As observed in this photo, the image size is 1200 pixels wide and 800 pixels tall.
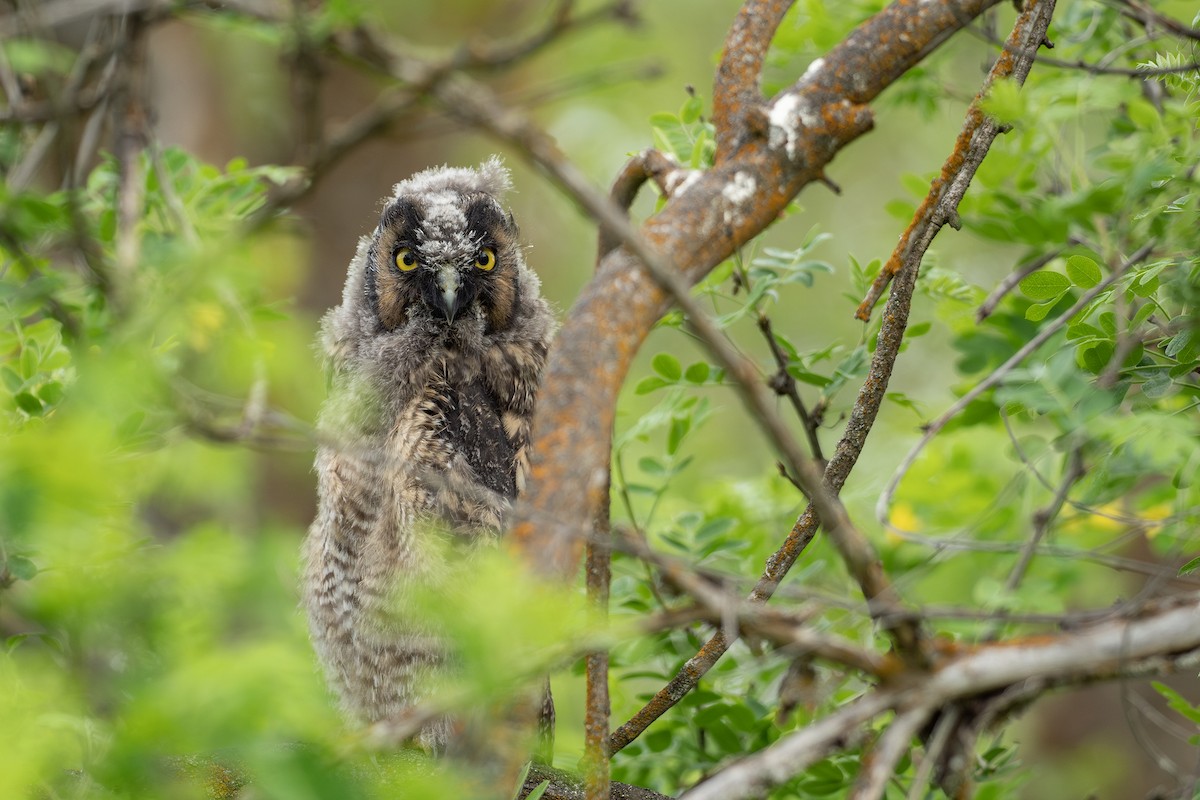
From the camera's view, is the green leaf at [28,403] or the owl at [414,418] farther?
the owl at [414,418]

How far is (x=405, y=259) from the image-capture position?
3475 millimetres

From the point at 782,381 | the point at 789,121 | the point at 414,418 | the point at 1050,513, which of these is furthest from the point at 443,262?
the point at 1050,513

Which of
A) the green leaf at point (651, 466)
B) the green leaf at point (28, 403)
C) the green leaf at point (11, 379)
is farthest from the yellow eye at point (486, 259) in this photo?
the green leaf at point (28, 403)

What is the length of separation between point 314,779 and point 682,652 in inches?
65.2

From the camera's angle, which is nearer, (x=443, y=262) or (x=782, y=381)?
(x=782, y=381)

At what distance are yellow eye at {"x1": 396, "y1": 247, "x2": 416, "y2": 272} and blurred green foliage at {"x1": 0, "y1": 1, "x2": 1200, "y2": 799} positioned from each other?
63 cm

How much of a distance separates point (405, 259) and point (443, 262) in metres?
0.16

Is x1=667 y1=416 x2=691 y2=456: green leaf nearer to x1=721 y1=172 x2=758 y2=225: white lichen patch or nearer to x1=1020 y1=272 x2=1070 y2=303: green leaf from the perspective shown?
x1=1020 y1=272 x2=1070 y2=303: green leaf

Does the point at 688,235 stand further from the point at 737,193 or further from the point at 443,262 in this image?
the point at 443,262

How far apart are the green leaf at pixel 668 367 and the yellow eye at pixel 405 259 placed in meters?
1.13

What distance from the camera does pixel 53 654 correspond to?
2023 mm

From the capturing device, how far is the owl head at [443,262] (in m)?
3.40

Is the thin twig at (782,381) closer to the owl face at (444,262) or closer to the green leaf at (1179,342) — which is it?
the green leaf at (1179,342)

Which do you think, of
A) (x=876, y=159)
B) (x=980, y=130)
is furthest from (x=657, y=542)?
(x=876, y=159)
